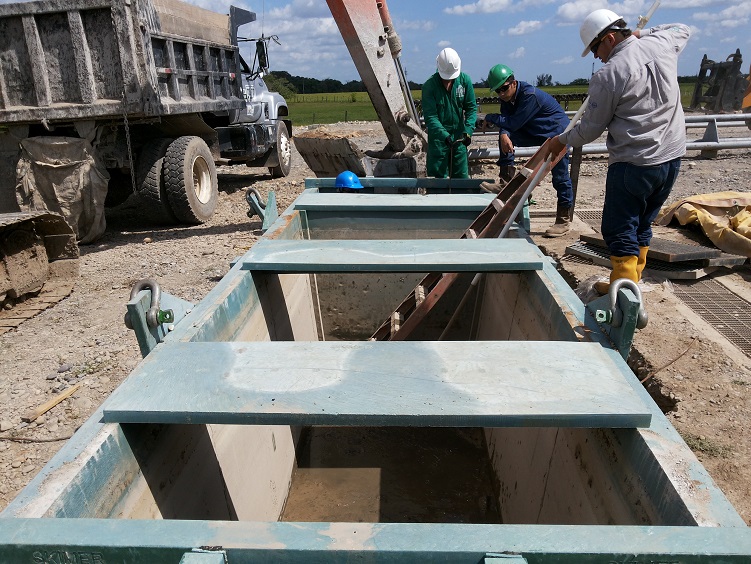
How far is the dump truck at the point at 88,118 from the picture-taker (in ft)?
18.6

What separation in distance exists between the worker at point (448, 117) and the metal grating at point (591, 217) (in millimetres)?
1885

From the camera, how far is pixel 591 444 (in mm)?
1771

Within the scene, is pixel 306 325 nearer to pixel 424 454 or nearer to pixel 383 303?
pixel 383 303

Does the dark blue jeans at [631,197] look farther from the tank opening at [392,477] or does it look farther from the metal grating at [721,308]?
the tank opening at [392,477]

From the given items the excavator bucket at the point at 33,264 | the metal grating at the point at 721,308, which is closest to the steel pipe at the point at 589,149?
the metal grating at the point at 721,308

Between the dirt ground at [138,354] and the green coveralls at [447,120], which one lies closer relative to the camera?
the dirt ground at [138,354]

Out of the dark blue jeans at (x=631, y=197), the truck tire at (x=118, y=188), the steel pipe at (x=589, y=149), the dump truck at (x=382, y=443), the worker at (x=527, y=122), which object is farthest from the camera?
the truck tire at (x=118, y=188)

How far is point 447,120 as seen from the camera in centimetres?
544

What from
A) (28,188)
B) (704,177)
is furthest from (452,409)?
(704,177)

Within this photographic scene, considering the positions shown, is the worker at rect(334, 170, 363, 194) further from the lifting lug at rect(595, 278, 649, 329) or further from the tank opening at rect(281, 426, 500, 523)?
the lifting lug at rect(595, 278, 649, 329)

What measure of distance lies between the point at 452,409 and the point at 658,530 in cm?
53

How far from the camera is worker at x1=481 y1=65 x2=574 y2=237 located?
536 centimetres

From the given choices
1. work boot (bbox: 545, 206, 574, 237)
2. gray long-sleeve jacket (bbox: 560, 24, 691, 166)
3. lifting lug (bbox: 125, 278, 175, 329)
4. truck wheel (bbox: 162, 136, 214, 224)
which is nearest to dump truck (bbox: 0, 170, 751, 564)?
lifting lug (bbox: 125, 278, 175, 329)

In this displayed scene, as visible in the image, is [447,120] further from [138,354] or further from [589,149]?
[138,354]
